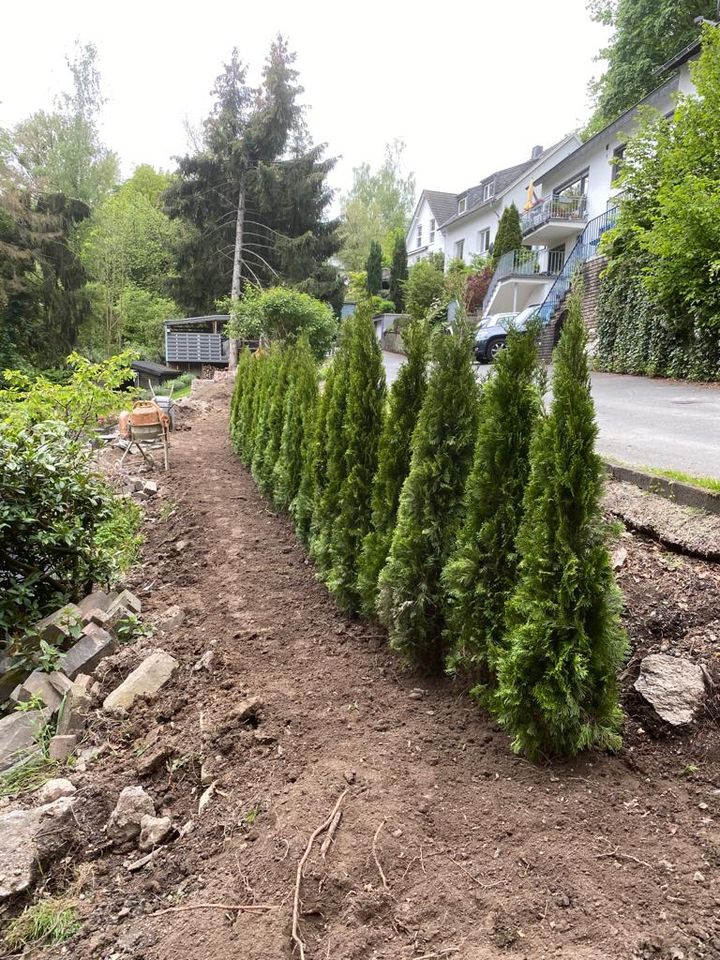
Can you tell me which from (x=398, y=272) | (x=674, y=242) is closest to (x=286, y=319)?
(x=674, y=242)

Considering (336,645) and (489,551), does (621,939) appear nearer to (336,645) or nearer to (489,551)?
(489,551)

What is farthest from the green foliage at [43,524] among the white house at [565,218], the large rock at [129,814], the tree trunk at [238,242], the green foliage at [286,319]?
the tree trunk at [238,242]

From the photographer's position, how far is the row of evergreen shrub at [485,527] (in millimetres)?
2232

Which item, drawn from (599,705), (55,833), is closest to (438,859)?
(599,705)

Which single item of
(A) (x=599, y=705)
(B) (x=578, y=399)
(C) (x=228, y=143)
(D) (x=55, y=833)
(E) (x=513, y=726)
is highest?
(C) (x=228, y=143)

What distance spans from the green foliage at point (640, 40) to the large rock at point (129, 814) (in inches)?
1153

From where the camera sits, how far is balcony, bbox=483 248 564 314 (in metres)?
25.6

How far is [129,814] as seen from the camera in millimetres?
2439

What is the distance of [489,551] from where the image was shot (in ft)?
8.69

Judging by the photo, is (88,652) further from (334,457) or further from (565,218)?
(565,218)

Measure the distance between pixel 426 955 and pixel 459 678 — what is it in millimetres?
1382

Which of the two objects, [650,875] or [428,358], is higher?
[428,358]

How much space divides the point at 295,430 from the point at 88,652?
3039mm

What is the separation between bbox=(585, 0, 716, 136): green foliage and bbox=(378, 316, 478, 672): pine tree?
2724 cm
